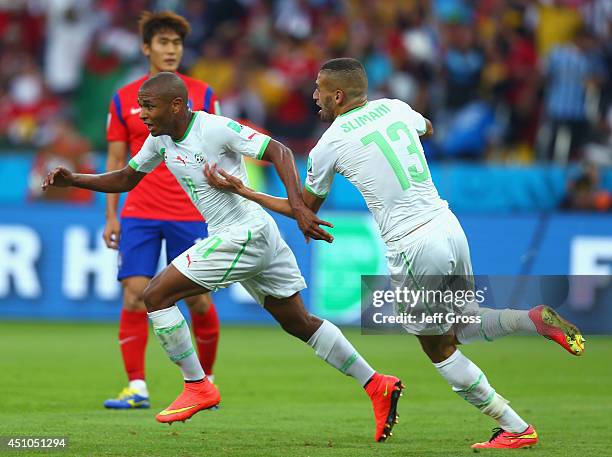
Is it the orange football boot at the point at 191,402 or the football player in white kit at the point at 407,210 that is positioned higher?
the football player in white kit at the point at 407,210

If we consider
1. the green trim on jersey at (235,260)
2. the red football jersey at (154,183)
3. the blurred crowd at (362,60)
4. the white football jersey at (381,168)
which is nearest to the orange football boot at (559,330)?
the white football jersey at (381,168)

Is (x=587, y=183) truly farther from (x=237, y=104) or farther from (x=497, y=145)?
(x=237, y=104)

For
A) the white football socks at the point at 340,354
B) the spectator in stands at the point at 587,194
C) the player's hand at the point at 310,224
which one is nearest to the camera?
the player's hand at the point at 310,224

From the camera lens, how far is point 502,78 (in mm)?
18000

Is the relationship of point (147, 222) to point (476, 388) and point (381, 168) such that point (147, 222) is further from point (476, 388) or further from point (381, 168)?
point (476, 388)

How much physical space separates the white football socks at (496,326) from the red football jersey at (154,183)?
282 cm

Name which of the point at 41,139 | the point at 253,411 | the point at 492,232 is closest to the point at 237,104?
the point at 41,139

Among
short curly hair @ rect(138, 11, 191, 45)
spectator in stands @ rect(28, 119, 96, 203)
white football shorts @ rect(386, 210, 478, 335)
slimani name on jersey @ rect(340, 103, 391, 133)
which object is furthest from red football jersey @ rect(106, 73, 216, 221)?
spectator in stands @ rect(28, 119, 96, 203)

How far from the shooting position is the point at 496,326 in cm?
691

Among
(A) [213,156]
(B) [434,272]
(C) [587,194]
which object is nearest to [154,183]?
(A) [213,156]

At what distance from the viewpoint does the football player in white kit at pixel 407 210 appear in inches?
270

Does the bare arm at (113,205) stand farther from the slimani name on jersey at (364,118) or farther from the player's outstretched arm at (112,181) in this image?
the slimani name on jersey at (364,118)

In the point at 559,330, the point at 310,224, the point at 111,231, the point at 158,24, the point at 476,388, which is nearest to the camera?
the point at 559,330

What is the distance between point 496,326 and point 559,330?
43 cm
